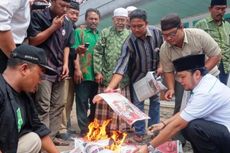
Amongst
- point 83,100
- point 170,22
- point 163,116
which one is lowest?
point 163,116

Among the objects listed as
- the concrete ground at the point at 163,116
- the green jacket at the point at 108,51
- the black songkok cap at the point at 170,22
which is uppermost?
the black songkok cap at the point at 170,22

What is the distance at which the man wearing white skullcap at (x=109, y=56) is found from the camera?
18.3ft

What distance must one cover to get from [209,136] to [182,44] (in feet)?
4.30

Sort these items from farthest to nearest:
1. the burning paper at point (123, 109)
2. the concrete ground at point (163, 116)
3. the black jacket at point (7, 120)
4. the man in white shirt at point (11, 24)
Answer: the concrete ground at point (163, 116) → the burning paper at point (123, 109) → the man in white shirt at point (11, 24) → the black jacket at point (7, 120)

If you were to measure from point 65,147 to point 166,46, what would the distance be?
1.77 m

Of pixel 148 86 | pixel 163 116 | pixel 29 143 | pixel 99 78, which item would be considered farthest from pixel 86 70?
pixel 29 143

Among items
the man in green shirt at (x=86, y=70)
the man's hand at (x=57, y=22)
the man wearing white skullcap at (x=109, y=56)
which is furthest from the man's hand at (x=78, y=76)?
the man's hand at (x=57, y=22)

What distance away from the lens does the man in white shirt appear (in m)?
3.23

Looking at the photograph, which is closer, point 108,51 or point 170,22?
point 170,22

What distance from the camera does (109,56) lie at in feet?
18.4

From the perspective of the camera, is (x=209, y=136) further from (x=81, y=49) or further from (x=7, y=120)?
(x=81, y=49)

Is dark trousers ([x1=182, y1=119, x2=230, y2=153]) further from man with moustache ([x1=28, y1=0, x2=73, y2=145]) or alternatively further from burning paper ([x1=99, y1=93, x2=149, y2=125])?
man with moustache ([x1=28, y1=0, x2=73, y2=145])

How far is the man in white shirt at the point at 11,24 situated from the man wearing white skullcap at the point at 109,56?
1.92 m

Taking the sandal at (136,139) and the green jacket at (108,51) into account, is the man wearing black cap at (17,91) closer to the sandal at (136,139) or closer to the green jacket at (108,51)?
the sandal at (136,139)
